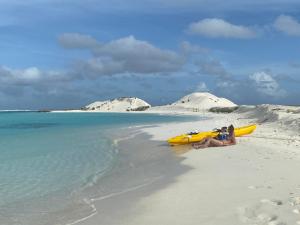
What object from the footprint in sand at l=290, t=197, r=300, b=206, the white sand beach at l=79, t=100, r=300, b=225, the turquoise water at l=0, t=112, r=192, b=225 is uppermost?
the footprint in sand at l=290, t=197, r=300, b=206

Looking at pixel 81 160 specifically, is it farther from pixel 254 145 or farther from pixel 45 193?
pixel 254 145

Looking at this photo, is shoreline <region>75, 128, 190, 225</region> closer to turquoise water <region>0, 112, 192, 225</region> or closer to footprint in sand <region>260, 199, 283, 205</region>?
turquoise water <region>0, 112, 192, 225</region>

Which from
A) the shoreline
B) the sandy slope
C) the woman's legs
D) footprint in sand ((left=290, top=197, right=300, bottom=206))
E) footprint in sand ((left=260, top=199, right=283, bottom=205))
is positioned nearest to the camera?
the sandy slope

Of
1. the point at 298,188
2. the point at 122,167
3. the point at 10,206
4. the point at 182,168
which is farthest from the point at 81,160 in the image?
the point at 298,188

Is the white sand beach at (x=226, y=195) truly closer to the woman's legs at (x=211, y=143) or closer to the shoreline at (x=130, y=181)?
the shoreline at (x=130, y=181)

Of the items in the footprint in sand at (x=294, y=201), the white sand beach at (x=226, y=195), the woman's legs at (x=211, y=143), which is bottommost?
the white sand beach at (x=226, y=195)

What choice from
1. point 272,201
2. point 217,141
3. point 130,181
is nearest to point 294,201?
point 272,201

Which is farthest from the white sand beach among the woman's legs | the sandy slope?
the woman's legs

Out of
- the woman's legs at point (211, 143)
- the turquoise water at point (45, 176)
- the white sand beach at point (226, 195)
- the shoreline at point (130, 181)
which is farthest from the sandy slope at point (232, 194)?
the woman's legs at point (211, 143)

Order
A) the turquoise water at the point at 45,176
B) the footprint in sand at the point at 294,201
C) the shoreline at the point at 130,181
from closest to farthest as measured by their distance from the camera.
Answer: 1. the footprint in sand at the point at 294,201
2. the shoreline at the point at 130,181
3. the turquoise water at the point at 45,176

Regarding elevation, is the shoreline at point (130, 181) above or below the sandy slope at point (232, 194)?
below

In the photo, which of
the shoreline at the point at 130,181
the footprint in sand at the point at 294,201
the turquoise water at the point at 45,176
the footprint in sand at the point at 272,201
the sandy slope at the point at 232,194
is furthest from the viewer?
the turquoise water at the point at 45,176

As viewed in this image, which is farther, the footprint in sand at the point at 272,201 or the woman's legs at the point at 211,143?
the woman's legs at the point at 211,143

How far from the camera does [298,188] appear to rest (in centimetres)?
1252
